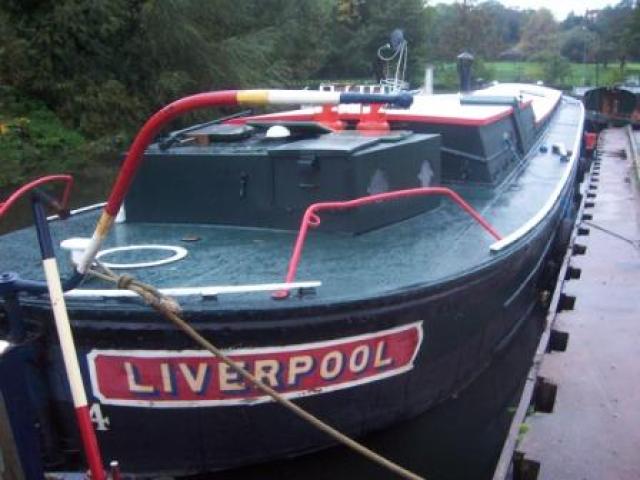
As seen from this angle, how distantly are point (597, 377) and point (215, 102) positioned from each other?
9.68 ft

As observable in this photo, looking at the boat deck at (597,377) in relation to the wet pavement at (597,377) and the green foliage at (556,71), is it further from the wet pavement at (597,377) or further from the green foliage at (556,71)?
the green foliage at (556,71)

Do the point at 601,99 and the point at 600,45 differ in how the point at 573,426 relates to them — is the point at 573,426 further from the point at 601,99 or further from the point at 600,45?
the point at 600,45

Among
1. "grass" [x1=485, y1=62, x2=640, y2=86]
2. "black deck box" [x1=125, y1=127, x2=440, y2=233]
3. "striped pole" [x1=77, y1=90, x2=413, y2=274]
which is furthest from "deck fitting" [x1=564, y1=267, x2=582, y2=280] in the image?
"grass" [x1=485, y1=62, x2=640, y2=86]

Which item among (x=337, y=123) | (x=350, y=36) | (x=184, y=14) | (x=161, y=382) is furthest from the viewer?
(x=350, y=36)

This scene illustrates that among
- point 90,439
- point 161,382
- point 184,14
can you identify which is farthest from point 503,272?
point 184,14

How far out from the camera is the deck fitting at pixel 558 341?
4621 mm

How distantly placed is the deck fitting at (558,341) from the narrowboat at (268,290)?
0.35 metres

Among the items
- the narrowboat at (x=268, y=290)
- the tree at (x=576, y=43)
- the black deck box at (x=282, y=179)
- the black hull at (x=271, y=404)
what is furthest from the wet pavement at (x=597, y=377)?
the tree at (x=576, y=43)

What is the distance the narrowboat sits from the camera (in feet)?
11.0

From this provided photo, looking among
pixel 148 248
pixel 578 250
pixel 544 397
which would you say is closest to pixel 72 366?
pixel 148 248

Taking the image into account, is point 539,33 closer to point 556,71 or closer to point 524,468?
point 556,71

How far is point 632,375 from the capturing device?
4.18 m

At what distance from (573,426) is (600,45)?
60.2 m

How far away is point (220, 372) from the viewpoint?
342cm
